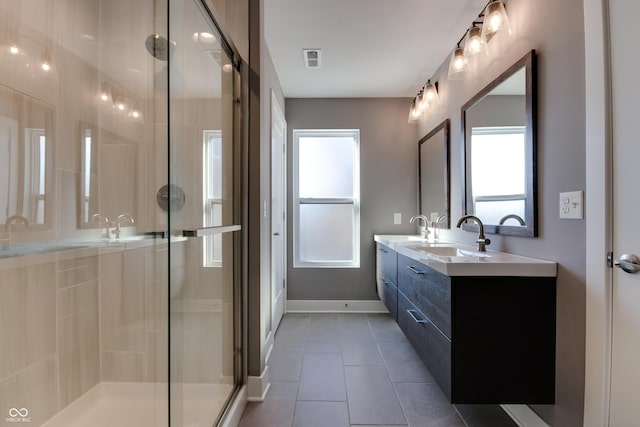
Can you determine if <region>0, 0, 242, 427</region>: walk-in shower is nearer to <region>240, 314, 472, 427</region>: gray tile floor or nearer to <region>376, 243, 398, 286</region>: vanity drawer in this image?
<region>240, 314, 472, 427</region>: gray tile floor

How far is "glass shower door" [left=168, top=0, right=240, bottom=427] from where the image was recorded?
1.27 meters

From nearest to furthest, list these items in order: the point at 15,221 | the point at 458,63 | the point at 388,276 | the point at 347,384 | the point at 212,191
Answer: the point at 15,221 → the point at 212,191 → the point at 347,384 → the point at 458,63 → the point at 388,276

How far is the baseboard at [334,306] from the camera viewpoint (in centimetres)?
345

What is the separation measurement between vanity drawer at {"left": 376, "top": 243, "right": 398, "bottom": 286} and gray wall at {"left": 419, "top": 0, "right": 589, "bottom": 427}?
999mm

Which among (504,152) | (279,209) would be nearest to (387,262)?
(279,209)

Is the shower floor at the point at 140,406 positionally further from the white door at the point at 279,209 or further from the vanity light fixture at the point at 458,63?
the vanity light fixture at the point at 458,63

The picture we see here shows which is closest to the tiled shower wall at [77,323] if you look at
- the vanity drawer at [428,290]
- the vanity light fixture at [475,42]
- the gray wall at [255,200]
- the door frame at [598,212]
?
the gray wall at [255,200]

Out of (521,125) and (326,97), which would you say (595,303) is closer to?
(521,125)

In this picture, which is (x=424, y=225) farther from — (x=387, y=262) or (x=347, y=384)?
(x=347, y=384)

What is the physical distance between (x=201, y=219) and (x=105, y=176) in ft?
1.55

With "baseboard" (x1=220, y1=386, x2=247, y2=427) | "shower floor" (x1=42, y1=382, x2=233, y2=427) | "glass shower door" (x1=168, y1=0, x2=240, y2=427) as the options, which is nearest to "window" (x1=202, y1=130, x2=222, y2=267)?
"glass shower door" (x1=168, y1=0, x2=240, y2=427)

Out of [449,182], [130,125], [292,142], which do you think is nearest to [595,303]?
[449,182]

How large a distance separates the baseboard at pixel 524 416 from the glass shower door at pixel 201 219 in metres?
1.56

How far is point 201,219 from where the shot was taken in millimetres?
1435
